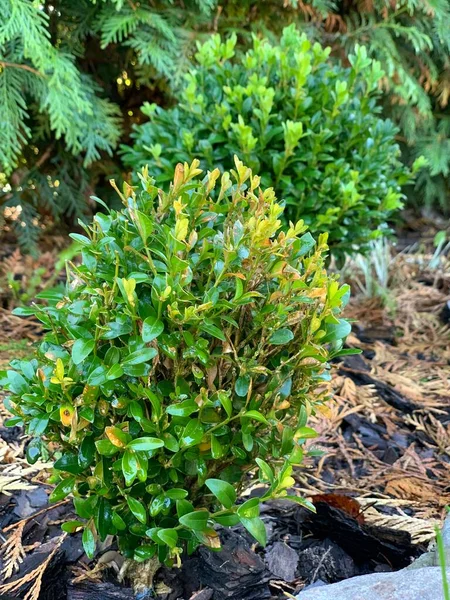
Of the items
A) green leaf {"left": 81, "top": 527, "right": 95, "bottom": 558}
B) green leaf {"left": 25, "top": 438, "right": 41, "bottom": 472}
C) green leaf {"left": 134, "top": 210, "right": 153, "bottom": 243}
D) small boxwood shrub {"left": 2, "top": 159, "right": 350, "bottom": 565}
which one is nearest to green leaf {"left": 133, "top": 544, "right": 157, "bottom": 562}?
small boxwood shrub {"left": 2, "top": 159, "right": 350, "bottom": 565}

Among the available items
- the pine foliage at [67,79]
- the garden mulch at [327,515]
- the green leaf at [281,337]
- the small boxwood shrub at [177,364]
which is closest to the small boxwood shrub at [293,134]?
the pine foliage at [67,79]

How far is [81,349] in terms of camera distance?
1362 millimetres

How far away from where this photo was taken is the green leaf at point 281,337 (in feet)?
4.59

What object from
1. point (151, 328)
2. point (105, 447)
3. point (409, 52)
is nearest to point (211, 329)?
point (151, 328)

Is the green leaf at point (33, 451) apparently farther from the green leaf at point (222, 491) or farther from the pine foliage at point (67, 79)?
the pine foliage at point (67, 79)

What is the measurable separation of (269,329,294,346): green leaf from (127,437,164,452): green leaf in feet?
1.07

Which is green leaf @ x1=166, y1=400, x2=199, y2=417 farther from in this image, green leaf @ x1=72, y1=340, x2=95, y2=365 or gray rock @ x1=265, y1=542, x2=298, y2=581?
gray rock @ x1=265, y1=542, x2=298, y2=581

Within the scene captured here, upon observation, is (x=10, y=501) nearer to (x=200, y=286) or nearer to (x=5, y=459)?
(x=5, y=459)

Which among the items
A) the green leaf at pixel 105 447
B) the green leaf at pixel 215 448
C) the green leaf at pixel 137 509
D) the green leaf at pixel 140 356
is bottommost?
the green leaf at pixel 137 509

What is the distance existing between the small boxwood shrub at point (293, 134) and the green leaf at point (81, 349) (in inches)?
60.9

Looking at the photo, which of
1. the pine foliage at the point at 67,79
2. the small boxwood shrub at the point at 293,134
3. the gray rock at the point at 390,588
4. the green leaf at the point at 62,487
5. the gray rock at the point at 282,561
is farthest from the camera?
the pine foliage at the point at 67,79

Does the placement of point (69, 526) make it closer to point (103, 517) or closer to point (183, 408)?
point (103, 517)

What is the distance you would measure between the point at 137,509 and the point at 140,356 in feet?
1.13

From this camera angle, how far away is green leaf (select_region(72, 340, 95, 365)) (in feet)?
4.41
